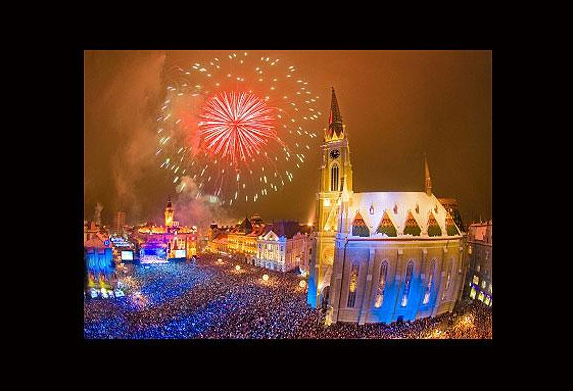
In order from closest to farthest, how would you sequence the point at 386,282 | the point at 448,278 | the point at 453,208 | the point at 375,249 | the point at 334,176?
the point at 375,249 < the point at 386,282 < the point at 453,208 < the point at 334,176 < the point at 448,278

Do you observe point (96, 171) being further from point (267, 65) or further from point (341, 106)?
point (341, 106)

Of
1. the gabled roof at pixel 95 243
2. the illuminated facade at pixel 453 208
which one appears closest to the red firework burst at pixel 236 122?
the gabled roof at pixel 95 243

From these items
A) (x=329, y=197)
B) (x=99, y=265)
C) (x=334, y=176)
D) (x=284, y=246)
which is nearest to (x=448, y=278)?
(x=329, y=197)

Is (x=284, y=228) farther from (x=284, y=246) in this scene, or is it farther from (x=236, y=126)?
(x=236, y=126)

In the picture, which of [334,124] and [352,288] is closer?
[352,288]

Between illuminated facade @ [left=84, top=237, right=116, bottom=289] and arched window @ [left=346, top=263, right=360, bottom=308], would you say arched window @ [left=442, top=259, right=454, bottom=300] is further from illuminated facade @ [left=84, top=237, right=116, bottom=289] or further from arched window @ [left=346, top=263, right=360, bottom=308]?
illuminated facade @ [left=84, top=237, right=116, bottom=289]

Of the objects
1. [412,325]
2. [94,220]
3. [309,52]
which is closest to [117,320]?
[94,220]

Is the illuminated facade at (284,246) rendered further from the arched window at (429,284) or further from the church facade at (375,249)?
the arched window at (429,284)
